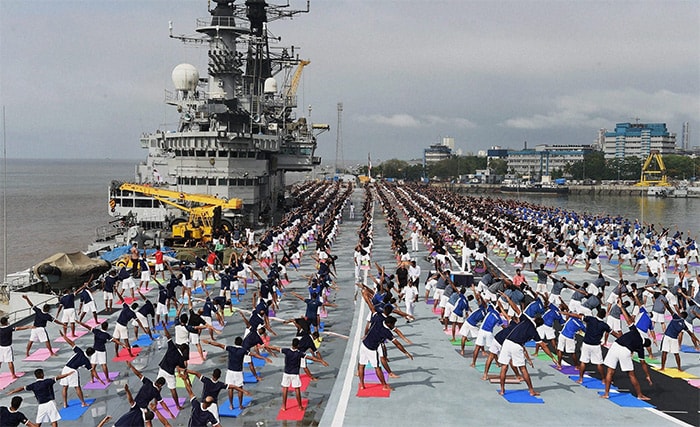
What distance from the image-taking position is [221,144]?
3903cm

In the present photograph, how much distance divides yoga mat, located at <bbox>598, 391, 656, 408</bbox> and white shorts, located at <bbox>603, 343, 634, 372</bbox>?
0.50m

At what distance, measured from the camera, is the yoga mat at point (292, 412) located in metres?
9.98

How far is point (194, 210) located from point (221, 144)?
828 cm

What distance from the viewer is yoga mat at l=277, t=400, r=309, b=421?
9984 millimetres

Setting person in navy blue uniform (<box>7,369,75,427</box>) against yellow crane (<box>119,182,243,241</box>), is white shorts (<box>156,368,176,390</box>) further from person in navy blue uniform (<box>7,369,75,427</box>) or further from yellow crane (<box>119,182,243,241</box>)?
yellow crane (<box>119,182,243,241</box>)

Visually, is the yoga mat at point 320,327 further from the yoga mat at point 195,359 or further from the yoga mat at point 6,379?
the yoga mat at point 6,379

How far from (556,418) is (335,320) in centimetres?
807

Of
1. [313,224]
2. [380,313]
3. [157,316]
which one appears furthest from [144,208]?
[380,313]

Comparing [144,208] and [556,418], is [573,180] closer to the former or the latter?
[144,208]

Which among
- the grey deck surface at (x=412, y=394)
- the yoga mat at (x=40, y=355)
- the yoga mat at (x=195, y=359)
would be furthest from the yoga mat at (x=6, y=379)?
the yoga mat at (x=195, y=359)

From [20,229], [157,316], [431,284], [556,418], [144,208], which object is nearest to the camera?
[556,418]

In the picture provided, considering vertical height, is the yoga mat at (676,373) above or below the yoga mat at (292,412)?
above

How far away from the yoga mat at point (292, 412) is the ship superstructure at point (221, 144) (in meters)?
24.0

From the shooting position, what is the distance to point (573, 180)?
6398 inches
